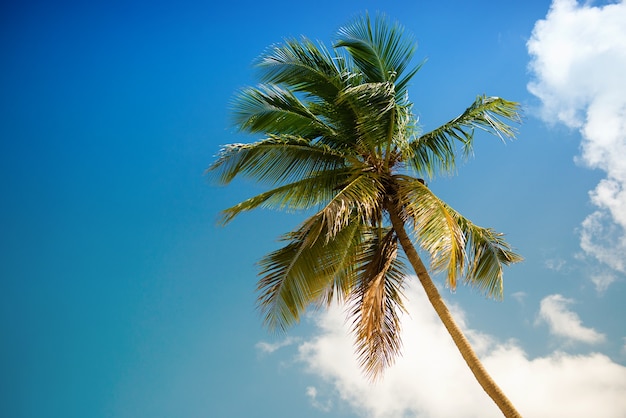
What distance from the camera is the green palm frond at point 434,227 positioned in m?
8.42

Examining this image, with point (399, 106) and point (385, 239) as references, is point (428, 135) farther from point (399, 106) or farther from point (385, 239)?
point (385, 239)

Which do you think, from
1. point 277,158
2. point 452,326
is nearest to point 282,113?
point 277,158

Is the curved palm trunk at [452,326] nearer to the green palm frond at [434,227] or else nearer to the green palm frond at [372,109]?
the green palm frond at [434,227]

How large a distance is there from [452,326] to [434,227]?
1.53 metres

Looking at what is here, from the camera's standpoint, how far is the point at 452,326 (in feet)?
30.3

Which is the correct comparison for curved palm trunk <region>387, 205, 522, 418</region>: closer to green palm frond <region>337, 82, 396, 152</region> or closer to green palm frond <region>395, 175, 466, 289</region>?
green palm frond <region>395, 175, 466, 289</region>

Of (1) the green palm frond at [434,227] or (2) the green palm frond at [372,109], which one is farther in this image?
(2) the green palm frond at [372,109]

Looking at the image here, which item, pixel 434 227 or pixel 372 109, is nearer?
pixel 434 227

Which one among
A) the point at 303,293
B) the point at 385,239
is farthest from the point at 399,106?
the point at 303,293

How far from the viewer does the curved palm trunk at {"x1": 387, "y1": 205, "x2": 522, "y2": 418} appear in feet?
27.9

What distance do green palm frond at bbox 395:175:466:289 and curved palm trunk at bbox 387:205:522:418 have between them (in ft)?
0.95

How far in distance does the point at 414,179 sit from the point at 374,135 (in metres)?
0.99

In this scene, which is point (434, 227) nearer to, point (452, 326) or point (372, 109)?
point (452, 326)

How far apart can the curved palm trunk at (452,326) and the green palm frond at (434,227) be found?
289 mm
